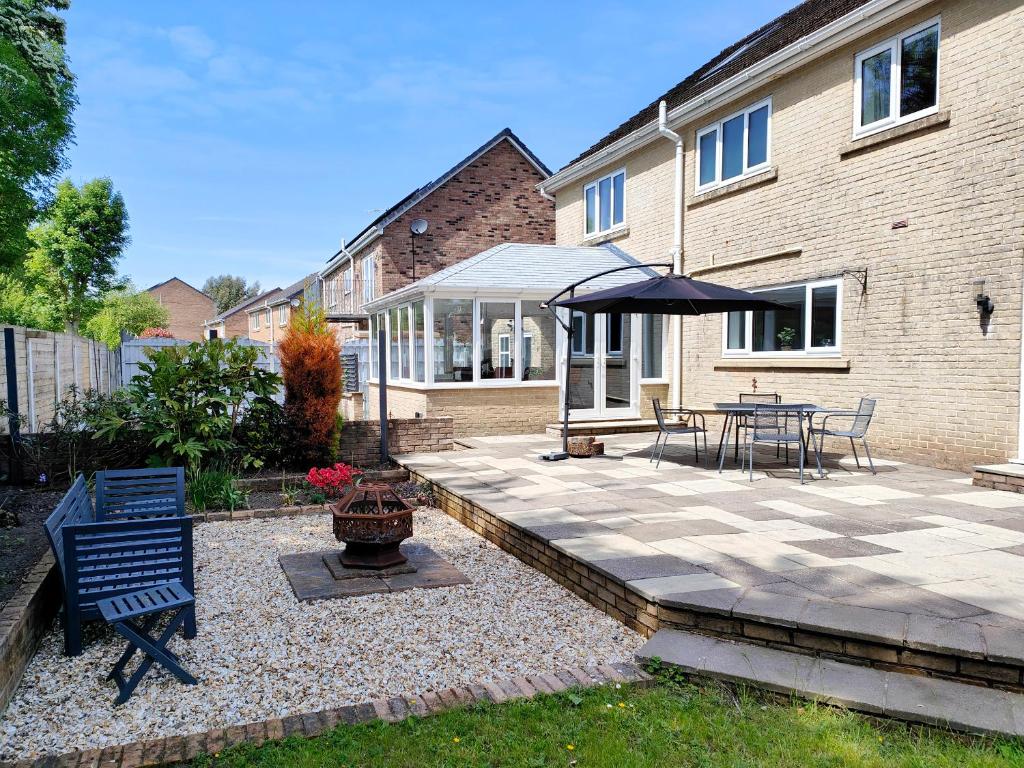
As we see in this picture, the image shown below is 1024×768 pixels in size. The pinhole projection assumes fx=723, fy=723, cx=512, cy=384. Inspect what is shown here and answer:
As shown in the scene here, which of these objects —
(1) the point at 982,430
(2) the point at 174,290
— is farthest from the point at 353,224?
(2) the point at 174,290

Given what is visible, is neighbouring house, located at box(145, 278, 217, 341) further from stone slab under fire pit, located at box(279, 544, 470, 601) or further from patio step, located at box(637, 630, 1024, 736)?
patio step, located at box(637, 630, 1024, 736)

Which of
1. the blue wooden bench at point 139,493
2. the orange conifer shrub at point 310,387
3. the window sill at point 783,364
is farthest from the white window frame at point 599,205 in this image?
the blue wooden bench at point 139,493

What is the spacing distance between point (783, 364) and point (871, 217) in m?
2.47

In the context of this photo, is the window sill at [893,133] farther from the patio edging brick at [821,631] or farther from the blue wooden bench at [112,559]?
the blue wooden bench at [112,559]

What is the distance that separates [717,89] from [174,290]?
67492mm

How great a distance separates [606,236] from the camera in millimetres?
15602

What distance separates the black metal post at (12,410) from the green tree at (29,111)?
1835mm

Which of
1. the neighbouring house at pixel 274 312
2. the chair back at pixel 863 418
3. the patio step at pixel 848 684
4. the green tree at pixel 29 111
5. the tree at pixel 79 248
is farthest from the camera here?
the neighbouring house at pixel 274 312

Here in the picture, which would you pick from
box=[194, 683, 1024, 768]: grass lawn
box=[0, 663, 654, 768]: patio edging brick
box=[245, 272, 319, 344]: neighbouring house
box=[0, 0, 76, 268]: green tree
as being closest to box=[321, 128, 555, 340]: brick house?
box=[0, 0, 76, 268]: green tree

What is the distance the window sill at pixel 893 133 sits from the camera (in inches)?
335

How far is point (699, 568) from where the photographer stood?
4.72 metres

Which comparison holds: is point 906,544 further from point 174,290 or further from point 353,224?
point 174,290

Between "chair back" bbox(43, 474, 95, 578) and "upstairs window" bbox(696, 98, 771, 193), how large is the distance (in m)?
10.1

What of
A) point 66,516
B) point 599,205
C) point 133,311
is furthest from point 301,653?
point 133,311
